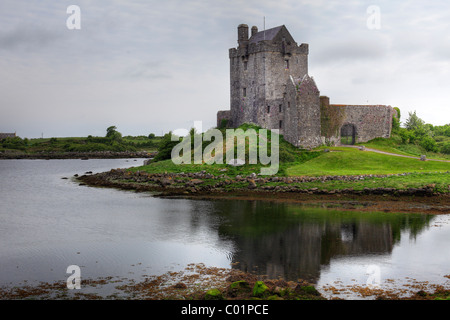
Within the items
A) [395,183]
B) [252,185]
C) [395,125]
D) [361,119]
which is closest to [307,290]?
[395,183]

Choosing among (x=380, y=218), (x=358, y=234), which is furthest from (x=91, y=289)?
(x=380, y=218)

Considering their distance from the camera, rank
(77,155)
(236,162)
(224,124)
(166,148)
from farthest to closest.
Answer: (77,155) < (166,148) < (224,124) < (236,162)

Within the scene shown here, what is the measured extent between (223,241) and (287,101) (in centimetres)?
2675

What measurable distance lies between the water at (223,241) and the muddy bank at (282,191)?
2105 millimetres

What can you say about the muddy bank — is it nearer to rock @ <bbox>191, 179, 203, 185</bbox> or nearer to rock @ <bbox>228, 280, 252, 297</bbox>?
rock @ <bbox>191, 179, 203, 185</bbox>

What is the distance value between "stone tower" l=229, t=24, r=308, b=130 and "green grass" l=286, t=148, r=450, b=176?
8250 millimetres

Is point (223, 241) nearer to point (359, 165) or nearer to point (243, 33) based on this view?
point (359, 165)

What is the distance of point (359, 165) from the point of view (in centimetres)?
3659

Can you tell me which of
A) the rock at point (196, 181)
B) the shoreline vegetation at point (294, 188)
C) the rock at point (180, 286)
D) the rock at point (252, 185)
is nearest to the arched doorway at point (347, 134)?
the shoreline vegetation at point (294, 188)

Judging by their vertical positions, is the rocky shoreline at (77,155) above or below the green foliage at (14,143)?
below

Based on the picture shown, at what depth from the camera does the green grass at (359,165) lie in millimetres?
34562

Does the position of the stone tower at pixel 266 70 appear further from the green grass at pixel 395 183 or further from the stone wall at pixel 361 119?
the green grass at pixel 395 183

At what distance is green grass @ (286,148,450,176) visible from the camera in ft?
113

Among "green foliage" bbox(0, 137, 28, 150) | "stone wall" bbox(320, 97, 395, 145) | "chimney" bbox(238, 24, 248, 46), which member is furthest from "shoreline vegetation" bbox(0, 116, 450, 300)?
"green foliage" bbox(0, 137, 28, 150)
